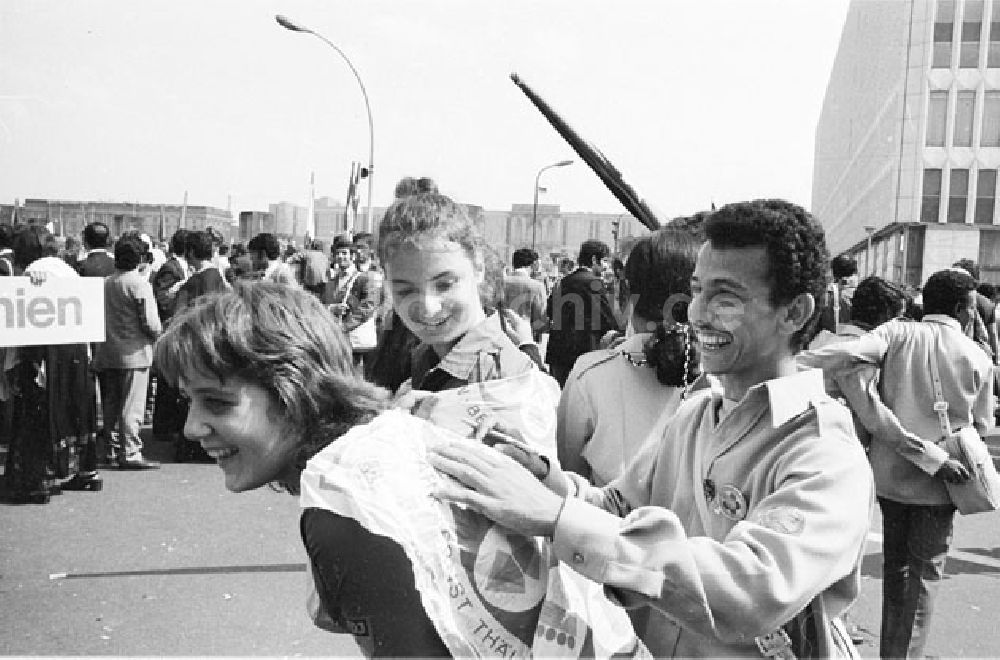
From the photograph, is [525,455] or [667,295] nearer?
[525,455]

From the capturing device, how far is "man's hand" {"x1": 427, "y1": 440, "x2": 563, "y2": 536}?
1.33 metres

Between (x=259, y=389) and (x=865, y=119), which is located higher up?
(x=865, y=119)

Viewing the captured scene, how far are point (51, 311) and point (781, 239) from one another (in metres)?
5.64

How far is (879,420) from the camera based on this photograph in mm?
3789

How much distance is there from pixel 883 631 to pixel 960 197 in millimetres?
42903

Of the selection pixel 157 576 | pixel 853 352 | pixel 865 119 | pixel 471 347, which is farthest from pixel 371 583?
pixel 865 119

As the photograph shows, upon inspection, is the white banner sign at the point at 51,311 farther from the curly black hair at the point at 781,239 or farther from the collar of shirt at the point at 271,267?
the curly black hair at the point at 781,239

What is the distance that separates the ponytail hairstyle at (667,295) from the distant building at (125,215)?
32.7 metres

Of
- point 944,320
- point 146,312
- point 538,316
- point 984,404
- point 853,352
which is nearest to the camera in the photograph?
point 853,352

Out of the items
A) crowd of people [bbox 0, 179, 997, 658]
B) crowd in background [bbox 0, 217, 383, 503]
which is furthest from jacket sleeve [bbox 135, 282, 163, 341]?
crowd of people [bbox 0, 179, 997, 658]

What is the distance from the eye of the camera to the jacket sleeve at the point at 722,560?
4.34 ft

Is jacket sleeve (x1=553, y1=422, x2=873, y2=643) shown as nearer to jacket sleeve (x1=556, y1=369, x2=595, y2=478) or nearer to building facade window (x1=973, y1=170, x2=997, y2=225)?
jacket sleeve (x1=556, y1=369, x2=595, y2=478)

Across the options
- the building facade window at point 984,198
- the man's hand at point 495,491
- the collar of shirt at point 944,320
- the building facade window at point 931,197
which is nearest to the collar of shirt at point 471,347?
the man's hand at point 495,491

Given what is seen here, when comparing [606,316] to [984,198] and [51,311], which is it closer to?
[51,311]
